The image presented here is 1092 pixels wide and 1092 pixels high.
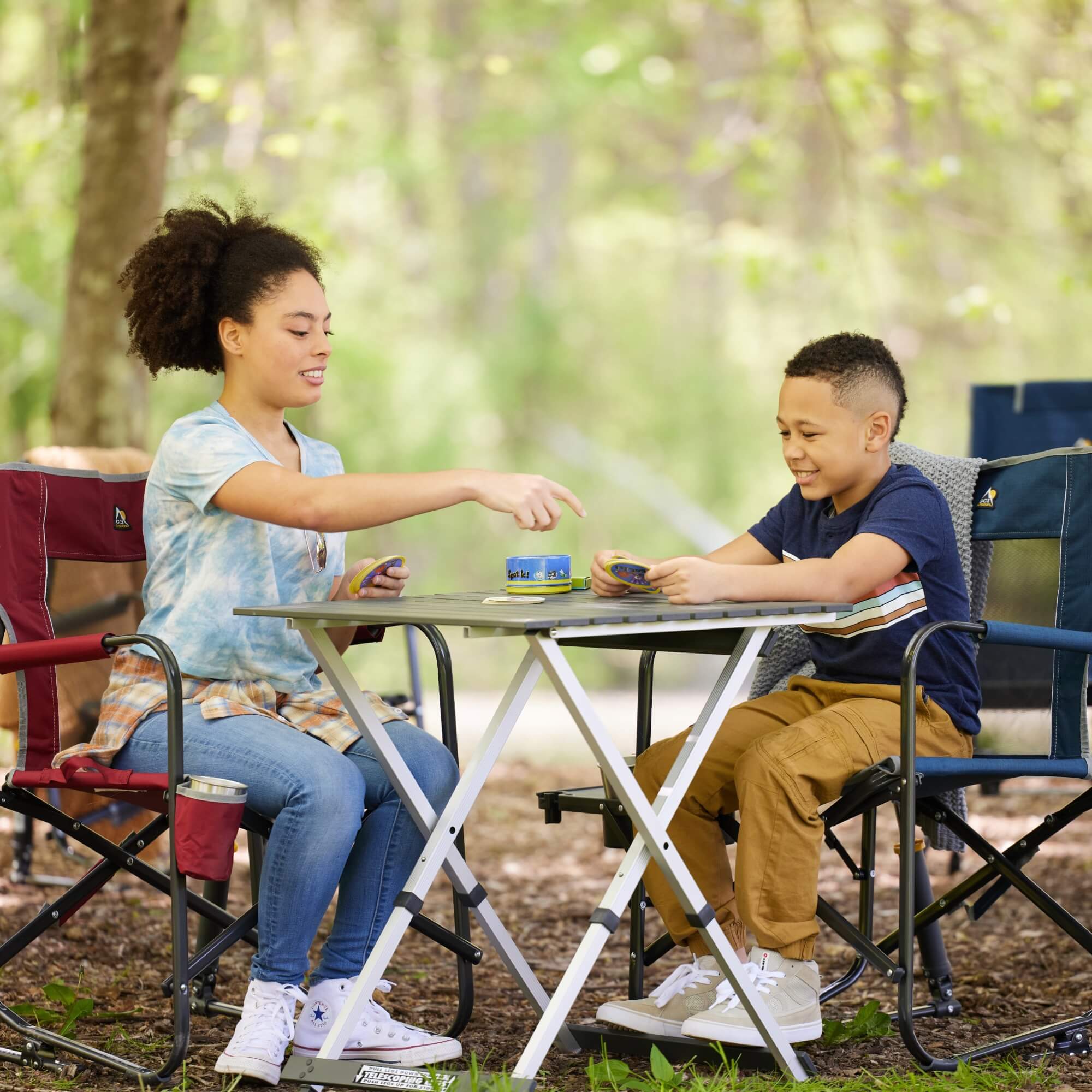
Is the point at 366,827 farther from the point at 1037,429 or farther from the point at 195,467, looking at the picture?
the point at 1037,429

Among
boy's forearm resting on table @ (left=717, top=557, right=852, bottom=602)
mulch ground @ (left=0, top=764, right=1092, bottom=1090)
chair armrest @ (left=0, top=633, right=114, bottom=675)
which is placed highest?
boy's forearm resting on table @ (left=717, top=557, right=852, bottom=602)

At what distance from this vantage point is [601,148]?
1257 cm

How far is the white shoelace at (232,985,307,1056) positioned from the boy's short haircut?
4.01 ft

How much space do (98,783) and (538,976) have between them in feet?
3.69

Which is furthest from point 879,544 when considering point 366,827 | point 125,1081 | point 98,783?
point 125,1081

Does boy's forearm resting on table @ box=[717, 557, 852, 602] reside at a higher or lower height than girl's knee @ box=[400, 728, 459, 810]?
higher

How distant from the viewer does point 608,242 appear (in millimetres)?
12125

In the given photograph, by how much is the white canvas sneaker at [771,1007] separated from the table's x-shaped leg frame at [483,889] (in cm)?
2

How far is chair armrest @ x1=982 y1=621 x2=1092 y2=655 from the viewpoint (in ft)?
7.04

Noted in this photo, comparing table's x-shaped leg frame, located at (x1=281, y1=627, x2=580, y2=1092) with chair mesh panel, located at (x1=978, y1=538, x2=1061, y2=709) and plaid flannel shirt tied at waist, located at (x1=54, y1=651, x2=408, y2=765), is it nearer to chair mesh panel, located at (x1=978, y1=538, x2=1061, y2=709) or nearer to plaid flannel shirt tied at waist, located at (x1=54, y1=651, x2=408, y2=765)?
plaid flannel shirt tied at waist, located at (x1=54, y1=651, x2=408, y2=765)

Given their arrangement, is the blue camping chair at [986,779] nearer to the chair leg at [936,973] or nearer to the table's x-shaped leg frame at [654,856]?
the chair leg at [936,973]

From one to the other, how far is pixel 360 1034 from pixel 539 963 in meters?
0.95

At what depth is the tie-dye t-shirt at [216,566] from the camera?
2258mm

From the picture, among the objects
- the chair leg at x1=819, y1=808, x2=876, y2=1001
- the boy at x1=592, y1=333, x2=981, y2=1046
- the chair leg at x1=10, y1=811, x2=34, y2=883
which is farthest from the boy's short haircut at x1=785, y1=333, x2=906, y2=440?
the chair leg at x1=10, y1=811, x2=34, y2=883
